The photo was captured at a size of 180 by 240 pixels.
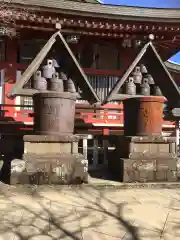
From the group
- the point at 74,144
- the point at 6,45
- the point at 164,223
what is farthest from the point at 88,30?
the point at 164,223

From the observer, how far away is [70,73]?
8617mm

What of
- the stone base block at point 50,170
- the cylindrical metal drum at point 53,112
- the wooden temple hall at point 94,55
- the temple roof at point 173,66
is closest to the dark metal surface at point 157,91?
the wooden temple hall at point 94,55

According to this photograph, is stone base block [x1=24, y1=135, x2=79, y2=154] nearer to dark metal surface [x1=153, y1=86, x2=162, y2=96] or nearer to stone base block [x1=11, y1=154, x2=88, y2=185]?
stone base block [x1=11, y1=154, x2=88, y2=185]

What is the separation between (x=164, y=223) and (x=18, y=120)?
7.75 metres

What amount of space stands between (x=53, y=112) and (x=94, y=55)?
5.93 meters

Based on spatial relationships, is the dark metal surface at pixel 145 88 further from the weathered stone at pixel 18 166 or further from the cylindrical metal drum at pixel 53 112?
the weathered stone at pixel 18 166

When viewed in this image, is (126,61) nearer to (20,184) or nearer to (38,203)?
(20,184)

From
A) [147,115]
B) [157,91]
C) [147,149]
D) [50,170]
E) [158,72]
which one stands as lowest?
[50,170]

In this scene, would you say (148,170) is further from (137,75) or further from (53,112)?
(137,75)

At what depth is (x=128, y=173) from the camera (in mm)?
7262

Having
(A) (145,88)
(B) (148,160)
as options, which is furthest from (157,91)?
(B) (148,160)

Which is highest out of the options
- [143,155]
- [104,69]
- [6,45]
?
[6,45]

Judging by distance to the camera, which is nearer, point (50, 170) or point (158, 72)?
point (50, 170)

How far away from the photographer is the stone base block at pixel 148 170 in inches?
286
